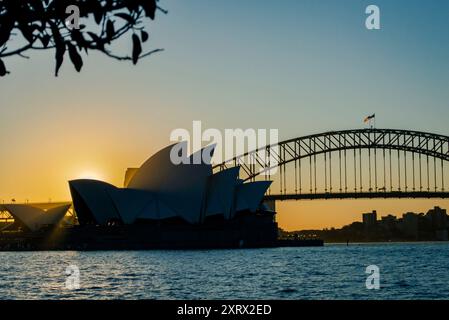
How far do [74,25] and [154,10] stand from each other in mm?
526

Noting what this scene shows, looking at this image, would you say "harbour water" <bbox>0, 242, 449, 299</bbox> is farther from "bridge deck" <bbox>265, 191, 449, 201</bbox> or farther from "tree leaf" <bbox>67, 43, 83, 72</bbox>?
"bridge deck" <bbox>265, 191, 449, 201</bbox>

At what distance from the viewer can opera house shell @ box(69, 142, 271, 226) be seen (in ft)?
318

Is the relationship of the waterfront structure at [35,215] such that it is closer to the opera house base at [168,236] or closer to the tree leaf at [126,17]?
the opera house base at [168,236]

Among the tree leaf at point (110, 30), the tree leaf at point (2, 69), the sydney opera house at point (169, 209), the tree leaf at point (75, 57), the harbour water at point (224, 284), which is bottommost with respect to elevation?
the harbour water at point (224, 284)

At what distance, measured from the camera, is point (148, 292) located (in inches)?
1446

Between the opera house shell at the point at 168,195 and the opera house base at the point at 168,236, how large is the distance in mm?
929

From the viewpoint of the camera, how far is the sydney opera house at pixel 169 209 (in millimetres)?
97625

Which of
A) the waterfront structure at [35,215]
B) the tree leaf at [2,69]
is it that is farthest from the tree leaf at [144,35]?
the waterfront structure at [35,215]

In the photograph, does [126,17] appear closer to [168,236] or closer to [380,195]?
[380,195]

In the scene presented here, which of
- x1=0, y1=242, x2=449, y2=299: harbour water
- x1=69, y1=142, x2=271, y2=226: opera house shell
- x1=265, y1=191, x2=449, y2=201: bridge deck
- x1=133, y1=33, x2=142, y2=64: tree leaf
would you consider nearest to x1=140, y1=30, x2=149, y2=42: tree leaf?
x1=133, y1=33, x2=142, y2=64: tree leaf

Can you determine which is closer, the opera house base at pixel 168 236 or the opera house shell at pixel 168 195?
the opera house shell at pixel 168 195

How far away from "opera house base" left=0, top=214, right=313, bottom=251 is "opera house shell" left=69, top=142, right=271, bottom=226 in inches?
36.6
